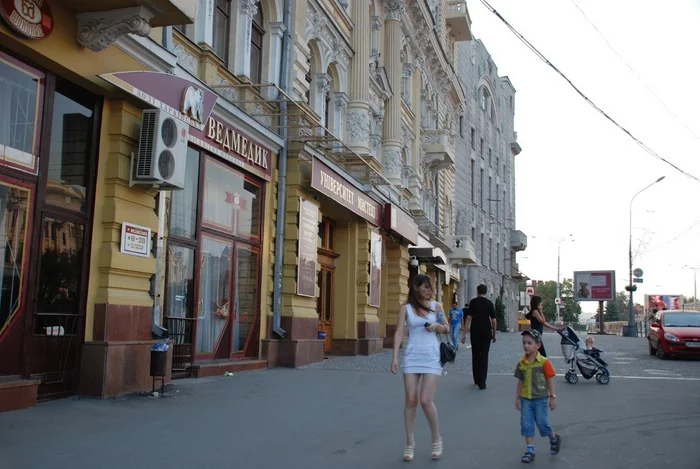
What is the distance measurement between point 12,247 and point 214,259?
5058 mm

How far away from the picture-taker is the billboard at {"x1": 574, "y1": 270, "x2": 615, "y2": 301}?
196 ft

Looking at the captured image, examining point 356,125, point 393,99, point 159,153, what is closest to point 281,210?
point 159,153

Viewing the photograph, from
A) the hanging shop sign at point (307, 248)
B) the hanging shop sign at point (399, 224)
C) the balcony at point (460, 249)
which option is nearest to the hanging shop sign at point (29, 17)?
the hanging shop sign at point (307, 248)

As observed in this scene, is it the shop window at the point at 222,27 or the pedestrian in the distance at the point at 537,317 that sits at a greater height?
the shop window at the point at 222,27

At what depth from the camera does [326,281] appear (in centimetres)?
1991

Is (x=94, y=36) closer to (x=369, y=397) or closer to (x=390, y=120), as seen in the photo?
(x=369, y=397)

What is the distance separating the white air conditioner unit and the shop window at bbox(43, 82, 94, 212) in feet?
2.18

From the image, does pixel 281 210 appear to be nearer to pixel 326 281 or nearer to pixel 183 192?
pixel 183 192

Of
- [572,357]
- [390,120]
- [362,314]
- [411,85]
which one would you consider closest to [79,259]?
[572,357]

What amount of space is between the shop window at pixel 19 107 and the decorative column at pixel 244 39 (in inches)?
225

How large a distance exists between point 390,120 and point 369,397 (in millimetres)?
15874

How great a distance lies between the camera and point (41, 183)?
8633 mm

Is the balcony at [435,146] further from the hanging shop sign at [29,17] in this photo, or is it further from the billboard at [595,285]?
the billboard at [595,285]

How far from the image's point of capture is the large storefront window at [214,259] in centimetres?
1195
